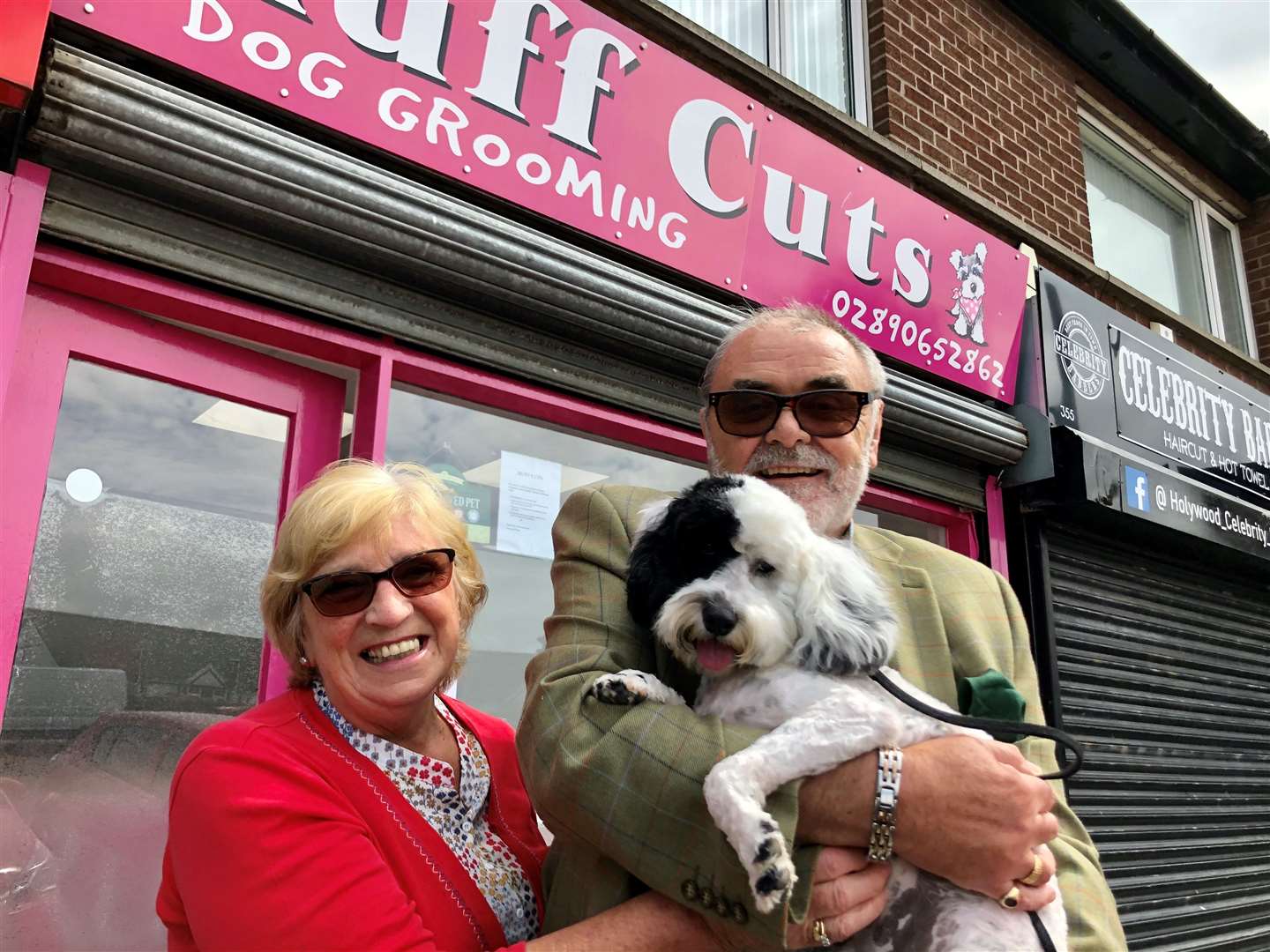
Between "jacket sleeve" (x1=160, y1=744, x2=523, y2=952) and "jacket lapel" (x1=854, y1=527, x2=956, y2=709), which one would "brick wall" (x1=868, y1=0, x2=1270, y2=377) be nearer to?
"jacket lapel" (x1=854, y1=527, x2=956, y2=709)

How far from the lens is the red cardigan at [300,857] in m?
1.41

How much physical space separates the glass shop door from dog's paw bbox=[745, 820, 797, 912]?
84.8 inches

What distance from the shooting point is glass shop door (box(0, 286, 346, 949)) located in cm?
254

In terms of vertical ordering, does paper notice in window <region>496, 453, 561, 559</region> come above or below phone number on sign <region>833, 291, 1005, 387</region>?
below

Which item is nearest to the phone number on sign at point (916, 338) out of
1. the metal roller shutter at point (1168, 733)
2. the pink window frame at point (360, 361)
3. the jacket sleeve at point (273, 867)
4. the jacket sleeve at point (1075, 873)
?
the metal roller shutter at point (1168, 733)

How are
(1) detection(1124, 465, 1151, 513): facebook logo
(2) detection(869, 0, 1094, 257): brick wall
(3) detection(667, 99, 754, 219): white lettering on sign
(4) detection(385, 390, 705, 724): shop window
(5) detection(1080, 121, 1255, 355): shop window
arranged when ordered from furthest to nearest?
(5) detection(1080, 121, 1255, 355): shop window < (2) detection(869, 0, 1094, 257): brick wall < (1) detection(1124, 465, 1151, 513): facebook logo < (3) detection(667, 99, 754, 219): white lettering on sign < (4) detection(385, 390, 705, 724): shop window

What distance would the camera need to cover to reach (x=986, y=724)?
145cm

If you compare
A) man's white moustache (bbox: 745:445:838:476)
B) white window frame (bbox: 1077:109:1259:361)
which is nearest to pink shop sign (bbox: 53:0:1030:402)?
man's white moustache (bbox: 745:445:838:476)

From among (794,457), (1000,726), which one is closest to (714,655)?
(1000,726)

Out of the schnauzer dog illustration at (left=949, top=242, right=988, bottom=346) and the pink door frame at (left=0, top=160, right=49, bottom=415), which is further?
the schnauzer dog illustration at (left=949, top=242, right=988, bottom=346)

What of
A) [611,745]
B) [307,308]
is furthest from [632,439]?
[611,745]

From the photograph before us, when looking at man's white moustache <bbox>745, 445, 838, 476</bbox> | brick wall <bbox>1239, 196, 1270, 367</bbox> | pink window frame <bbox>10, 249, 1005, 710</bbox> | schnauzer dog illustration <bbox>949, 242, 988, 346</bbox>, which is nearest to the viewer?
man's white moustache <bbox>745, 445, 838, 476</bbox>

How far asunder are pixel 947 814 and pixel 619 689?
542 mm

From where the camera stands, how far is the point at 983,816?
55.4 inches
